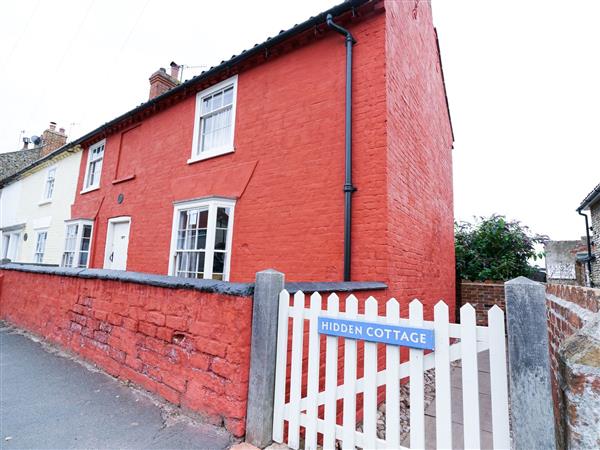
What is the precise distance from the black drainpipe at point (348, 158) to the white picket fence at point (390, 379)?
209 centimetres

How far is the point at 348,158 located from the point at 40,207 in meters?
15.4

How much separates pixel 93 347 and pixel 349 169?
442cm

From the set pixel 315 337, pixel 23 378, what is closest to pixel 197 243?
pixel 23 378

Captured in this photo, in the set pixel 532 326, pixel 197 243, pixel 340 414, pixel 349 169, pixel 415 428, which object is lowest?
pixel 340 414

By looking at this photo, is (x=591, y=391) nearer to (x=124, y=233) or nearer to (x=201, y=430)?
(x=201, y=430)

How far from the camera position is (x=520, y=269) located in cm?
1133

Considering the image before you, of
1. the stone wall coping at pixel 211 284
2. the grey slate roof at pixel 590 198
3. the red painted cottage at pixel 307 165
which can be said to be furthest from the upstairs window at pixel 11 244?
the grey slate roof at pixel 590 198

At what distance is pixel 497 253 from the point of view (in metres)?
11.7

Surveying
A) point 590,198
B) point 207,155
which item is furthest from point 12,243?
point 590,198

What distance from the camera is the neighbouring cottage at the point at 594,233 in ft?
48.5

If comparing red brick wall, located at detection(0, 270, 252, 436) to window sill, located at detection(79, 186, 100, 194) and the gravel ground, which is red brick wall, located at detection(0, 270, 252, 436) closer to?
the gravel ground

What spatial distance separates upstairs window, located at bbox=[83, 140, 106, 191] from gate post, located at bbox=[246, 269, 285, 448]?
35.4 feet

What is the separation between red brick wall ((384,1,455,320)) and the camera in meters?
5.05

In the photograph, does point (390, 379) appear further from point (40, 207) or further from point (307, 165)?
point (40, 207)
